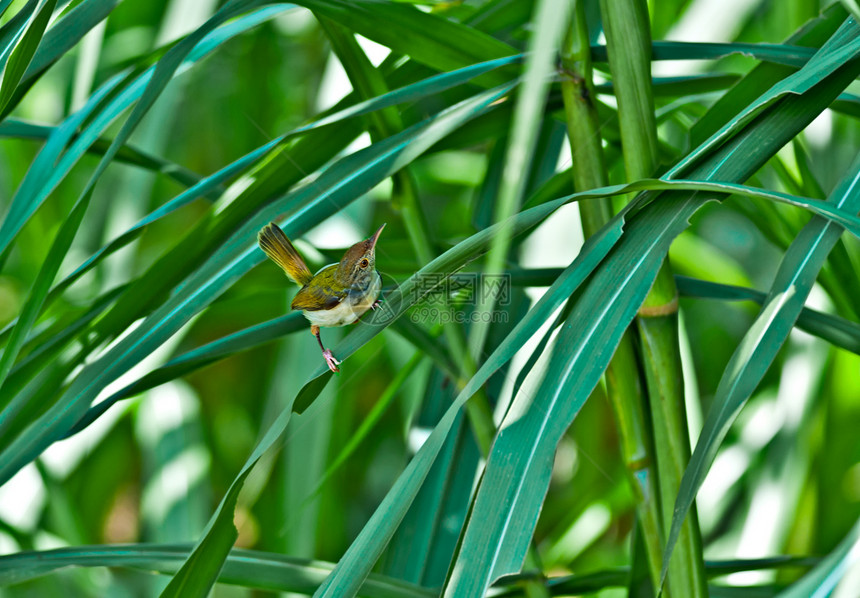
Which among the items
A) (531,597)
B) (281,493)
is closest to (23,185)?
(531,597)

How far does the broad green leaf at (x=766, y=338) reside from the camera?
35cm

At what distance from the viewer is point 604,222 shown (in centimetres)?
48

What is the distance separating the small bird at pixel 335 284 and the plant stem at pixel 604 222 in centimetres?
14

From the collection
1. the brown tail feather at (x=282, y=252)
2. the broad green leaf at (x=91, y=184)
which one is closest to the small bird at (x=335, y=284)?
the brown tail feather at (x=282, y=252)

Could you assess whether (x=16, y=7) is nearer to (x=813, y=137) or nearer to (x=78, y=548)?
(x=78, y=548)

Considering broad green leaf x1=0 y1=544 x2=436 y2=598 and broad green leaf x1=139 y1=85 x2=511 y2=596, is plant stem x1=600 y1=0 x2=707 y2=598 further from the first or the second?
broad green leaf x1=0 y1=544 x2=436 y2=598

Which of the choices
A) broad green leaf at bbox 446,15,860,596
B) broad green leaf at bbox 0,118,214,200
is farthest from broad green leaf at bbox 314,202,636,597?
broad green leaf at bbox 0,118,214,200

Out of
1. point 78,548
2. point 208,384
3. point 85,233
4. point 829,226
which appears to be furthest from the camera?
point 208,384

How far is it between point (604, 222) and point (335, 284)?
0.64 feet

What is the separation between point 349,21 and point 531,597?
43 centimetres

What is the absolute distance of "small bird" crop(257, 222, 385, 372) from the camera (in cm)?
49

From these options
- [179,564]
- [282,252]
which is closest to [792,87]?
[282,252]

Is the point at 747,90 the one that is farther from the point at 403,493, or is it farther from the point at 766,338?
the point at 403,493

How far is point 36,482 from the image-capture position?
1.12 metres
